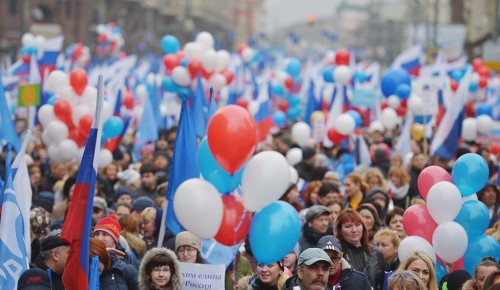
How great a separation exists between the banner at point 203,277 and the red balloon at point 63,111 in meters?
7.39

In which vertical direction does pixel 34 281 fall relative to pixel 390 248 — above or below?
above

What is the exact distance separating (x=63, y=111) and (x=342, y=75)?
7.19 metres

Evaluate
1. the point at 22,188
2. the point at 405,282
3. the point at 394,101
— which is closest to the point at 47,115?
the point at 22,188

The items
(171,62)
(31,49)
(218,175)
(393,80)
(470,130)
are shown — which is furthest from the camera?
(31,49)

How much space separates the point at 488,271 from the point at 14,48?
1756 inches

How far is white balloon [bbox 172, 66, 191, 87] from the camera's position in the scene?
18797mm

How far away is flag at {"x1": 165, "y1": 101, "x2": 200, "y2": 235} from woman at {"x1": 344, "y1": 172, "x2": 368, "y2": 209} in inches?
112

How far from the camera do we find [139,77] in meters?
29.5

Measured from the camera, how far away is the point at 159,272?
7180 mm

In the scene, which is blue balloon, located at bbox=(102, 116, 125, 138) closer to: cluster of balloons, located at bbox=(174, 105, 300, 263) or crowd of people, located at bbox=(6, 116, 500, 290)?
crowd of people, located at bbox=(6, 116, 500, 290)

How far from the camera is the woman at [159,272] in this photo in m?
7.19

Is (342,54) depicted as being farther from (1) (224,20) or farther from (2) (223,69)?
(1) (224,20)

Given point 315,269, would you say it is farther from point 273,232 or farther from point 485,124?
point 485,124

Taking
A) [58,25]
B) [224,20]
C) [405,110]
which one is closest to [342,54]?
[405,110]
